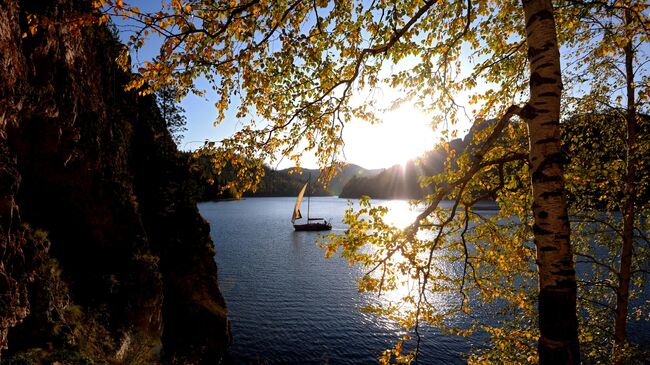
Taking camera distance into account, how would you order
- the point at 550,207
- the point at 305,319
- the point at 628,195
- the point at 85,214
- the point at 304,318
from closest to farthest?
1. the point at 550,207
2. the point at 628,195
3. the point at 85,214
4. the point at 305,319
5. the point at 304,318

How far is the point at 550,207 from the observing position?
3.05 m

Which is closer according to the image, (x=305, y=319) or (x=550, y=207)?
(x=550, y=207)

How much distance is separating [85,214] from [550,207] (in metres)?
15.2

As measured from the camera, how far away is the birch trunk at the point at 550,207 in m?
3.02

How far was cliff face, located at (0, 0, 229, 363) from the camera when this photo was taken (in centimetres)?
810

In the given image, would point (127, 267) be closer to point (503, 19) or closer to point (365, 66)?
point (365, 66)

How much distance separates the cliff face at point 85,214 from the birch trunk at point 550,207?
5.09 m

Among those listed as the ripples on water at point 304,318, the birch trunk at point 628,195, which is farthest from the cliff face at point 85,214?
the birch trunk at point 628,195

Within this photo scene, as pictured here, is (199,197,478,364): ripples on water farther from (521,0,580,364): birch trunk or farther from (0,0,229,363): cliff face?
(521,0,580,364): birch trunk

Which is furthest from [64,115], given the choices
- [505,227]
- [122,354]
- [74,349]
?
[505,227]

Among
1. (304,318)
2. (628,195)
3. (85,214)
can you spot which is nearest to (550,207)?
(628,195)

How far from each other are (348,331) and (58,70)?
21486 mm

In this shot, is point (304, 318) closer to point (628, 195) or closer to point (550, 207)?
→ point (628, 195)

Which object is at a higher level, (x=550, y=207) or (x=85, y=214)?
(x=550, y=207)
